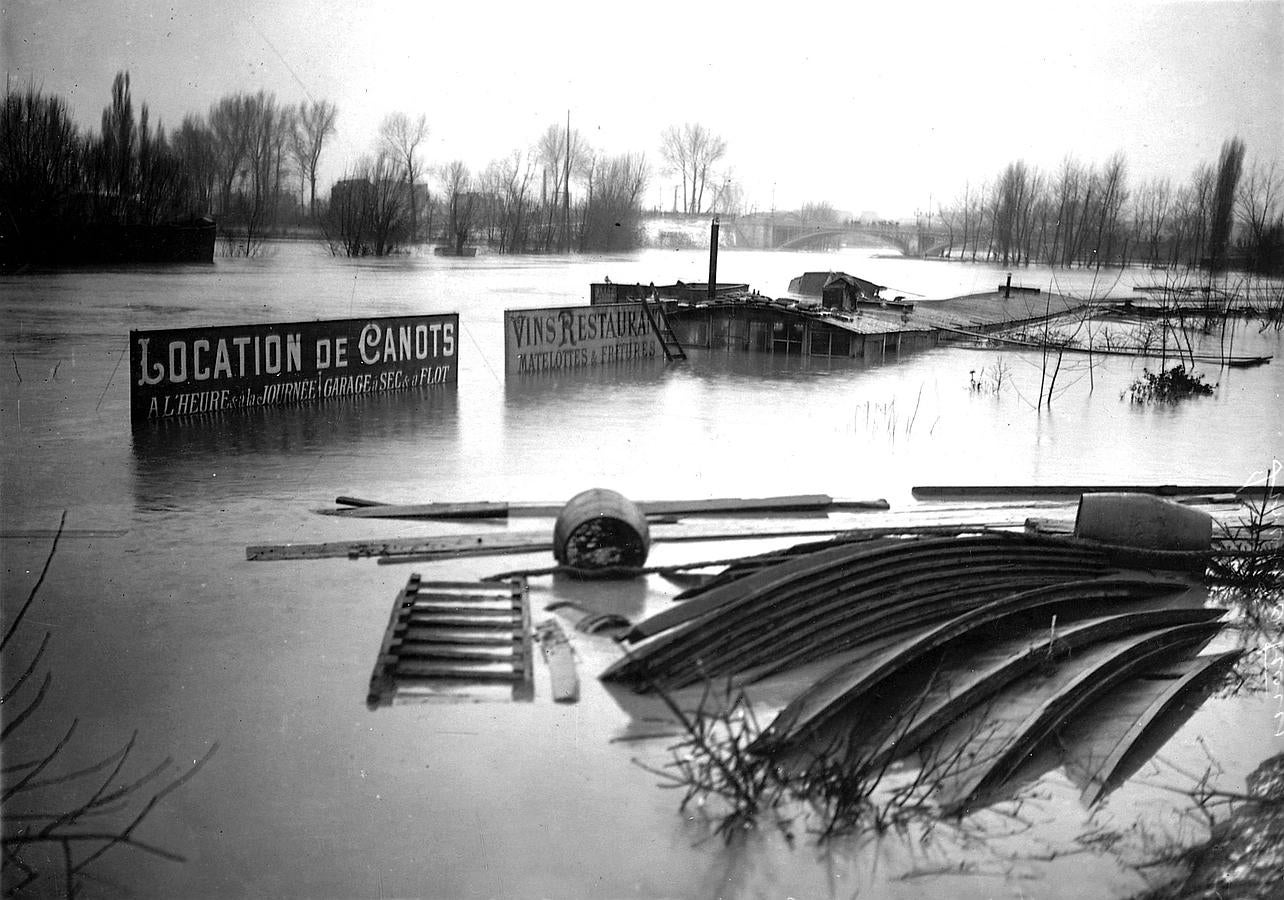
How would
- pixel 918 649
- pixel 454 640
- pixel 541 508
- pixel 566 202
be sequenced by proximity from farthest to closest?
pixel 566 202 < pixel 541 508 < pixel 454 640 < pixel 918 649

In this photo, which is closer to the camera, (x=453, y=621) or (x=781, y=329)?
(x=453, y=621)

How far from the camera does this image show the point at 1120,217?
59844 mm

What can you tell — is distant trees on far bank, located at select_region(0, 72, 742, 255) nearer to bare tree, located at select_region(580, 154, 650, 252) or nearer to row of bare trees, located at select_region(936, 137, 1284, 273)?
bare tree, located at select_region(580, 154, 650, 252)

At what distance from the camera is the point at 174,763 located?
317 inches

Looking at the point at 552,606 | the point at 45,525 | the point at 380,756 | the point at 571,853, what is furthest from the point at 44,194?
the point at 571,853

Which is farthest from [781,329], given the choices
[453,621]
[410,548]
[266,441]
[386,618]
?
[453,621]

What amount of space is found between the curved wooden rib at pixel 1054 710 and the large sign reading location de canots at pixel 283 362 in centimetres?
1701

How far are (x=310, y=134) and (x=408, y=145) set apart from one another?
23.2 ft

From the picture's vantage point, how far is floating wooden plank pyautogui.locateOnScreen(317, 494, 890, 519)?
1547 cm

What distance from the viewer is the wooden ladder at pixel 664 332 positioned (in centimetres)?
3891

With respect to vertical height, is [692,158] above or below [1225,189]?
above

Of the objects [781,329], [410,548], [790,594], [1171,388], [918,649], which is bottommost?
[410,548]

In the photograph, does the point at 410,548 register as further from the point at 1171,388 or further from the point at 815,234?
the point at 815,234

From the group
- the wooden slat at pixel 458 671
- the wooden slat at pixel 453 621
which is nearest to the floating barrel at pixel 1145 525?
the wooden slat at pixel 453 621
